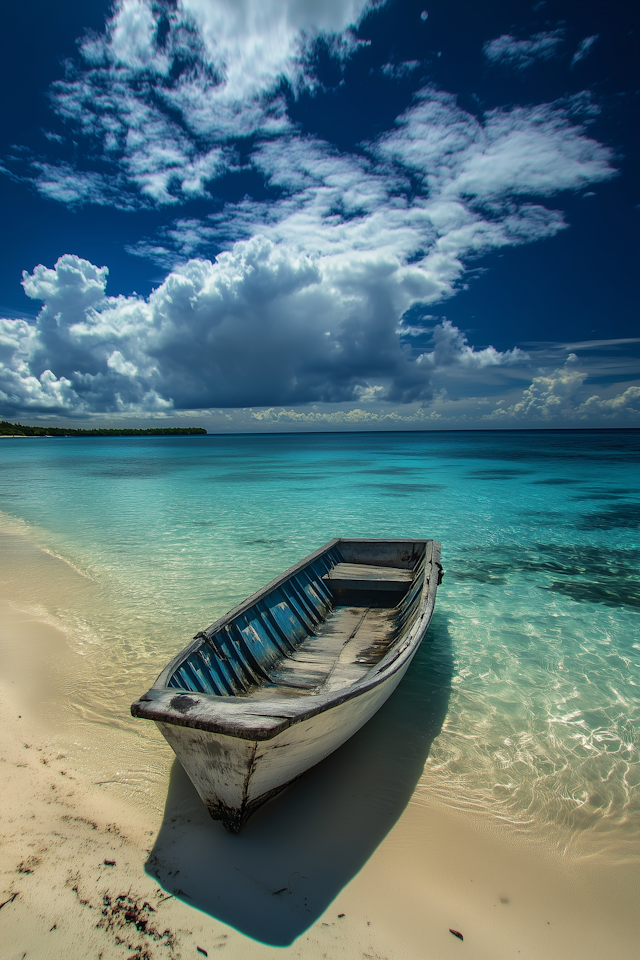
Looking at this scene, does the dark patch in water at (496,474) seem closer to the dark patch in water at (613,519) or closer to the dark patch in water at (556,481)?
the dark patch in water at (556,481)

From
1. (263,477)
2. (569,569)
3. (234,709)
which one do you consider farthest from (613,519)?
(263,477)

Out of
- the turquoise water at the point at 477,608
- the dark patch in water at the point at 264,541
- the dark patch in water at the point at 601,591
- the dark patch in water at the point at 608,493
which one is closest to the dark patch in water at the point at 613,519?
the turquoise water at the point at 477,608

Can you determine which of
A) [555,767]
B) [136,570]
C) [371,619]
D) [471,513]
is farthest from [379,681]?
[471,513]

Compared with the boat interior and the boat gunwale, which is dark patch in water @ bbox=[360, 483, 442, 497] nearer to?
the boat interior

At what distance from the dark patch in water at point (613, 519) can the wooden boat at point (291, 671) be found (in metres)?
11.5

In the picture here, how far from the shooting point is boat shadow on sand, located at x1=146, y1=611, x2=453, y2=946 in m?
3.01

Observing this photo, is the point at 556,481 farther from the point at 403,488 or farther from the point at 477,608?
the point at 477,608

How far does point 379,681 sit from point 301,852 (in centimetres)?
141

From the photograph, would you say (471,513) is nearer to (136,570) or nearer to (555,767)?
(136,570)

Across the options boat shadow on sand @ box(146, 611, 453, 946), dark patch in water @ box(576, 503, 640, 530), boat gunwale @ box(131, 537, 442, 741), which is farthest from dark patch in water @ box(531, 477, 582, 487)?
boat gunwale @ box(131, 537, 442, 741)

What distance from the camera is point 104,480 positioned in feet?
109

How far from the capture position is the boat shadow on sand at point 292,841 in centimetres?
301

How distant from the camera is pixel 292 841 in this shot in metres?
3.50

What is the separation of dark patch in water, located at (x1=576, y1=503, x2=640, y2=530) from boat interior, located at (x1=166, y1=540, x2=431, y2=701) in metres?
11.6
